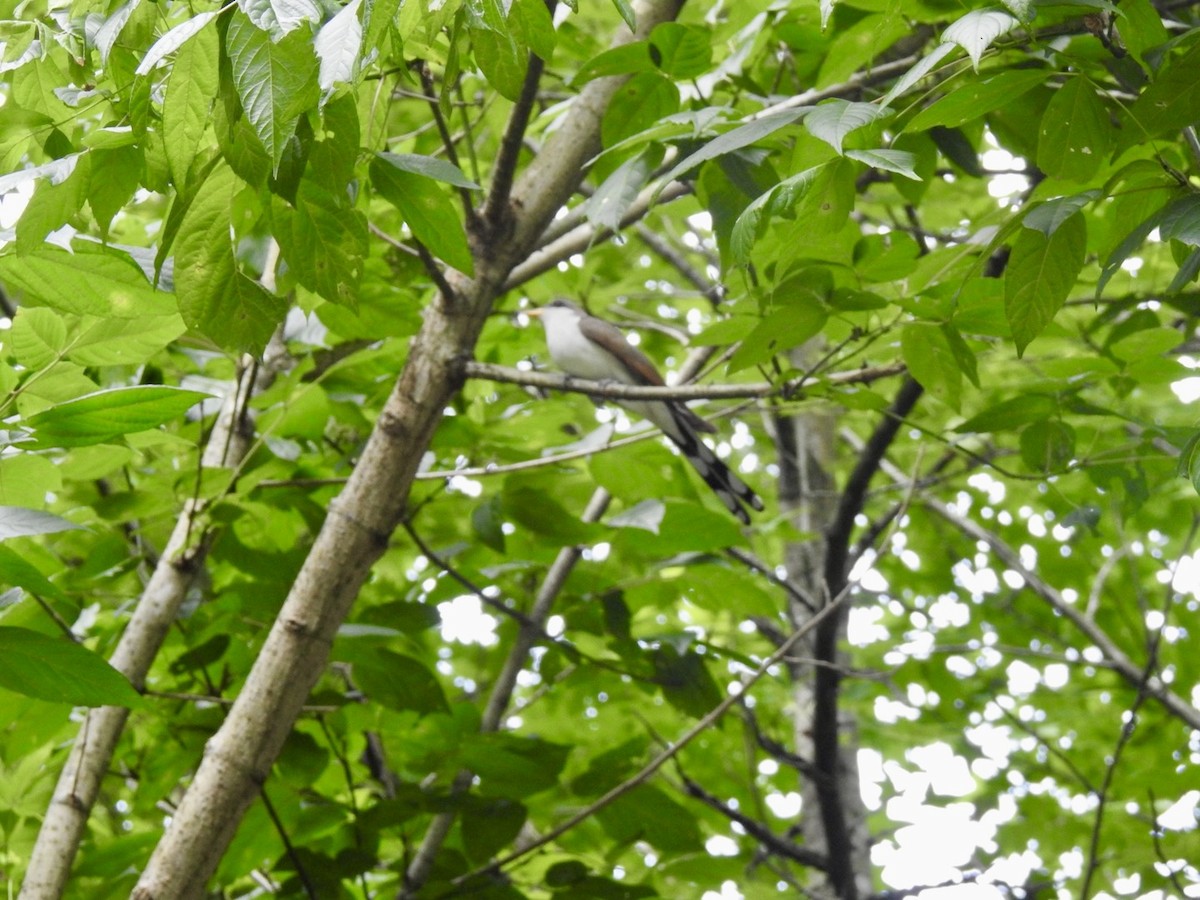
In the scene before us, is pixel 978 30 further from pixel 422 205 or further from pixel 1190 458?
pixel 422 205

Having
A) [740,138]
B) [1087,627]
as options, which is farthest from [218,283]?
[1087,627]

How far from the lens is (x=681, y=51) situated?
6.70 feet

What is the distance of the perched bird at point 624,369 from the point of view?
3.64 metres

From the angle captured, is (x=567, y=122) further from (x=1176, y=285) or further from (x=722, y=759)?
(x=722, y=759)

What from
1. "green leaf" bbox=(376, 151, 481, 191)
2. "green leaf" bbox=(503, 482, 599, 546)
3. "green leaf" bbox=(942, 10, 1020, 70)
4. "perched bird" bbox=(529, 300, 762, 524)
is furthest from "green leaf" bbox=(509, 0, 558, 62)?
"perched bird" bbox=(529, 300, 762, 524)

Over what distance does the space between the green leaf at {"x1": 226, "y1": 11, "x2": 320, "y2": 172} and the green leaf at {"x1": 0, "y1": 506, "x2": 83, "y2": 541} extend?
0.62 meters

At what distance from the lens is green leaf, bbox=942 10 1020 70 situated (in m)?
1.17

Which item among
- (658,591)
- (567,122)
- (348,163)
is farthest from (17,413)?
(658,591)

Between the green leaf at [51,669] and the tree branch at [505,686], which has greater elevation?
the tree branch at [505,686]

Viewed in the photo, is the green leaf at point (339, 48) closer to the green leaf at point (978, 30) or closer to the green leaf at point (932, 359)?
the green leaf at point (978, 30)

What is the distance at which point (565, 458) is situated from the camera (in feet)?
7.67

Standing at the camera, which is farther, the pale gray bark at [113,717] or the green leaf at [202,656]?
the green leaf at [202,656]

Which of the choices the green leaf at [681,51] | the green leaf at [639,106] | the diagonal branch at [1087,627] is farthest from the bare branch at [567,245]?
the diagonal branch at [1087,627]

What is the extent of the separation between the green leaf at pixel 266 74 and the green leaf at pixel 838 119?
63cm
